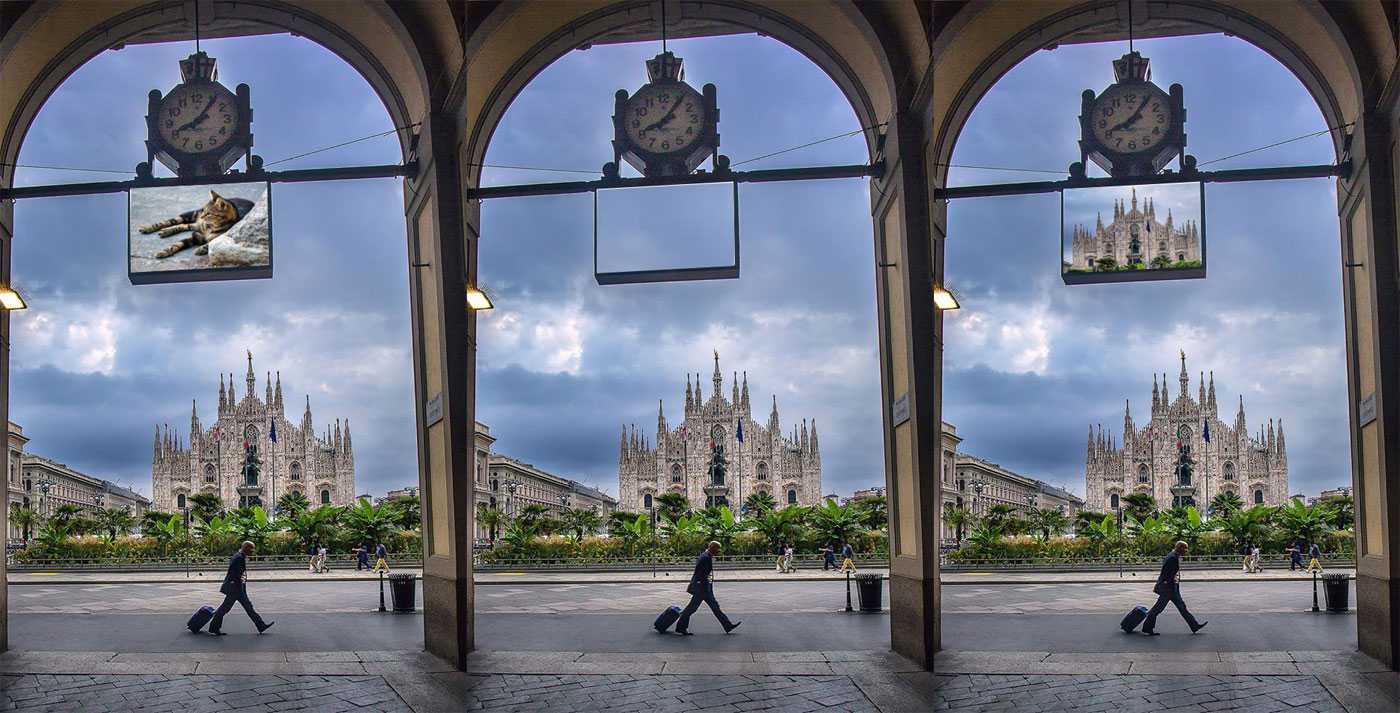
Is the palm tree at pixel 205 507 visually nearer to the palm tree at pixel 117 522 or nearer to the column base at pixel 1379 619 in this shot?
the palm tree at pixel 117 522

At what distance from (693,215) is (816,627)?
20.9 ft

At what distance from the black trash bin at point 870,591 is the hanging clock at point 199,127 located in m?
10.1

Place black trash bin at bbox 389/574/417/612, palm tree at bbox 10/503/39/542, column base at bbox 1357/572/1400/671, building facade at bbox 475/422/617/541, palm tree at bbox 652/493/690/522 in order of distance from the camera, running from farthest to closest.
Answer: building facade at bbox 475/422/617/541, palm tree at bbox 10/503/39/542, palm tree at bbox 652/493/690/522, black trash bin at bbox 389/574/417/612, column base at bbox 1357/572/1400/671

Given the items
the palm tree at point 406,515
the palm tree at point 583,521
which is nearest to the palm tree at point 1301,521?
the palm tree at point 583,521

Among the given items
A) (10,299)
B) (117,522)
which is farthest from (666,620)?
(117,522)

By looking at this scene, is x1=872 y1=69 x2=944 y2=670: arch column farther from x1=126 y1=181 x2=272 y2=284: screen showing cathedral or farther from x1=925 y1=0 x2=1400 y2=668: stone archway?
x1=126 y1=181 x2=272 y2=284: screen showing cathedral

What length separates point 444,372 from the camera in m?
12.2

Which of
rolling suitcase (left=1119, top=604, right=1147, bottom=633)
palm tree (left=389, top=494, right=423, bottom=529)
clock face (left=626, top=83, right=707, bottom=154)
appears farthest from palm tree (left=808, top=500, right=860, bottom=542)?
clock face (left=626, top=83, right=707, bottom=154)

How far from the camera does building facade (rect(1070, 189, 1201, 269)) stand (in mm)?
10852

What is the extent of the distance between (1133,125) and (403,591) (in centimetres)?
1170

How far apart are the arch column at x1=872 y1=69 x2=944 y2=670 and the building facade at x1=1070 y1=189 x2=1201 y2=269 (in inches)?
57.6

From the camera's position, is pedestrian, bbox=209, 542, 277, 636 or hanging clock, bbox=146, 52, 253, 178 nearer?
hanging clock, bbox=146, 52, 253, 178

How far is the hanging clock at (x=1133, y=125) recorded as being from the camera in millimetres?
11734

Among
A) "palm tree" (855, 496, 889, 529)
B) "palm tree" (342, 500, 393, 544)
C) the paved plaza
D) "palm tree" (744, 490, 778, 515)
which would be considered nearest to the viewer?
the paved plaza
